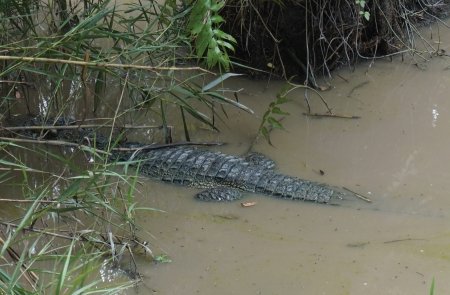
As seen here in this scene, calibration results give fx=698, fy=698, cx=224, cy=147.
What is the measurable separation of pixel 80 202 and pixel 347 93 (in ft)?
9.16

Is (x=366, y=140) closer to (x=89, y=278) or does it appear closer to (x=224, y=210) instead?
(x=224, y=210)

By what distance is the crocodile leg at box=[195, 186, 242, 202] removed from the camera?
434cm

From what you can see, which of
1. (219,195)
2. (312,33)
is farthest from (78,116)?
(312,33)

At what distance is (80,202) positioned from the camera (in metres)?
3.14

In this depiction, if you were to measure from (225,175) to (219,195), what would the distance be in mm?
194

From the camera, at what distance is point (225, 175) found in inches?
178

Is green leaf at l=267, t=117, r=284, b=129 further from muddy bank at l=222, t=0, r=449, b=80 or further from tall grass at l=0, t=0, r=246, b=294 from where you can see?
muddy bank at l=222, t=0, r=449, b=80

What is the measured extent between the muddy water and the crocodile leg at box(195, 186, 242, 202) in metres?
0.07

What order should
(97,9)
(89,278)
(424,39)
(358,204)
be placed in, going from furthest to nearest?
(424,39), (97,9), (358,204), (89,278)

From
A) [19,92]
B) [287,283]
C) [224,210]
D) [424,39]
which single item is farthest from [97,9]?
[424,39]

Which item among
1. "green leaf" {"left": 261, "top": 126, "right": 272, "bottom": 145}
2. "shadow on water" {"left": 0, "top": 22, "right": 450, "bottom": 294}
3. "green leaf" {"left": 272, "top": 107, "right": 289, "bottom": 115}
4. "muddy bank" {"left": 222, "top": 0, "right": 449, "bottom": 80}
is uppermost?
"muddy bank" {"left": 222, "top": 0, "right": 449, "bottom": 80}

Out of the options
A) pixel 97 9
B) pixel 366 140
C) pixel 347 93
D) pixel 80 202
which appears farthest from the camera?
pixel 347 93

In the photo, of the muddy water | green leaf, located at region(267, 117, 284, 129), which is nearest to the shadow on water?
the muddy water

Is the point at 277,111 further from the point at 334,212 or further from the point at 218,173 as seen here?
the point at 334,212
